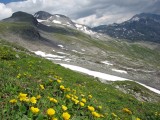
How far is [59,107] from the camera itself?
7133 mm

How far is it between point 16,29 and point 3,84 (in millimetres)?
130036

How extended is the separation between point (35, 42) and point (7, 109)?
388 ft

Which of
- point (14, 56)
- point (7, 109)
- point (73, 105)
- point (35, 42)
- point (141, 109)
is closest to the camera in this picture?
point (7, 109)

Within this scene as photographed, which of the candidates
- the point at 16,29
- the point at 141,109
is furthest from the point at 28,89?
the point at 16,29

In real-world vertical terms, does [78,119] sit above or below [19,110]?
below

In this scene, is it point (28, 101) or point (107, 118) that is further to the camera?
point (107, 118)

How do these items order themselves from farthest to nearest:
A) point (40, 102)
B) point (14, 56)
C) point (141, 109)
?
point (14, 56)
point (141, 109)
point (40, 102)

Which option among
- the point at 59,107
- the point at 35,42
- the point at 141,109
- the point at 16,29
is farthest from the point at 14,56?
the point at 16,29

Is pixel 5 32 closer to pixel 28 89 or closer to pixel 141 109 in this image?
pixel 141 109

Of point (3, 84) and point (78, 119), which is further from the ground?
point (3, 84)

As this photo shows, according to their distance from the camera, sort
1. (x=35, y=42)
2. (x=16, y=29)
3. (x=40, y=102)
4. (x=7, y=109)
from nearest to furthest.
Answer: (x=7, y=109)
(x=40, y=102)
(x=35, y=42)
(x=16, y=29)

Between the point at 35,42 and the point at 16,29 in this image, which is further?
the point at 16,29

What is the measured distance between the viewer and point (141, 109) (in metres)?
19.8

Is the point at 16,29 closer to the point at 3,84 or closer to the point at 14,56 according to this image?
the point at 14,56
